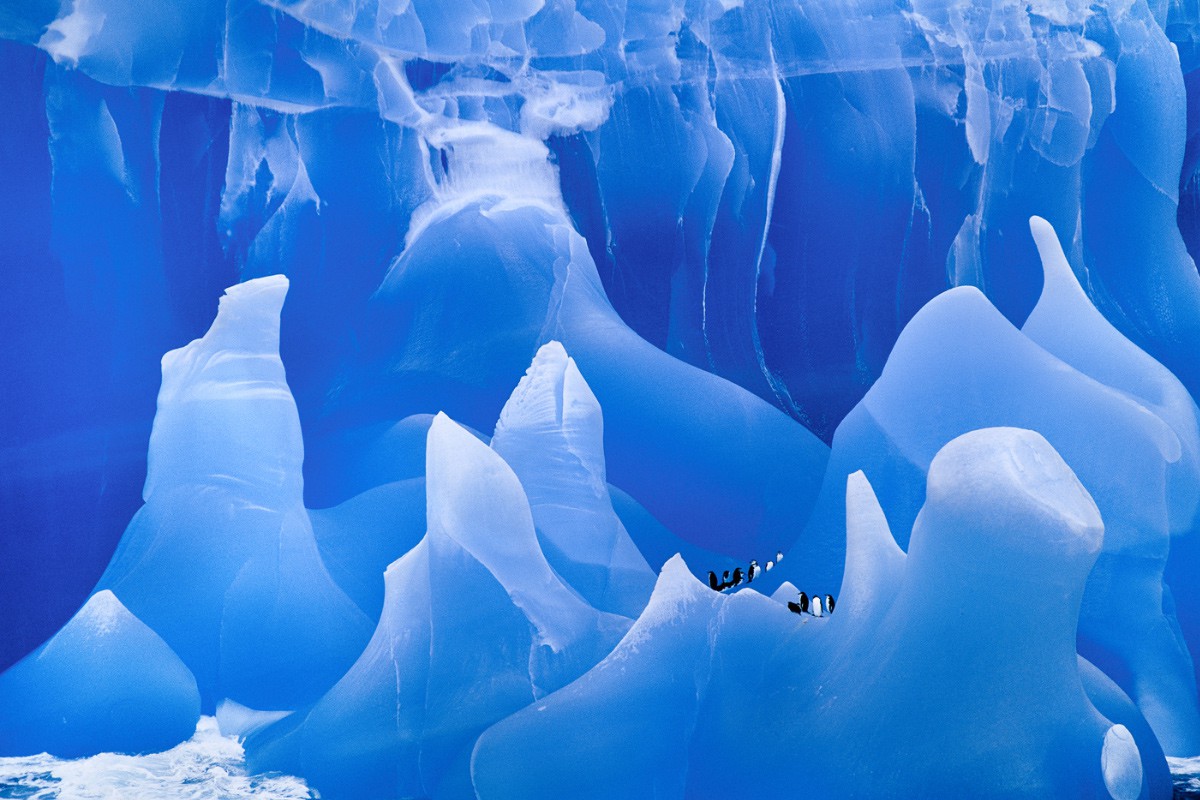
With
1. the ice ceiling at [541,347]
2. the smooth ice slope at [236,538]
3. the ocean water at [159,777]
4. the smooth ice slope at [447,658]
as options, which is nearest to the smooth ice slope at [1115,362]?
the ice ceiling at [541,347]

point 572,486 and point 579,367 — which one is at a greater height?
point 579,367

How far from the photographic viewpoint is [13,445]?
18.0ft

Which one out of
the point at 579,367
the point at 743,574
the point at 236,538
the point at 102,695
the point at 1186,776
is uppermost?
the point at 579,367

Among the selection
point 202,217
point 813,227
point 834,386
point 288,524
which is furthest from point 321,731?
point 813,227

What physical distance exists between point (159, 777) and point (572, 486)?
2.11m

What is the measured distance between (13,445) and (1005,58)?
5139mm

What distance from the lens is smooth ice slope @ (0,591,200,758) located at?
521 centimetres

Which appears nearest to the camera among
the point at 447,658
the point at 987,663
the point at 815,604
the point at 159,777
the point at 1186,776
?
the point at 987,663

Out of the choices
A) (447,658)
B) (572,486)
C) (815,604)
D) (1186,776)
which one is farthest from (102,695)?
(1186,776)

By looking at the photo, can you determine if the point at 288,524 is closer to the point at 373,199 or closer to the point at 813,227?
the point at 373,199

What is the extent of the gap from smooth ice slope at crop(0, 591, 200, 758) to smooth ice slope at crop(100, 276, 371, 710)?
0.34ft

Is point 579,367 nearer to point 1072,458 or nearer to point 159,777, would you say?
point 1072,458

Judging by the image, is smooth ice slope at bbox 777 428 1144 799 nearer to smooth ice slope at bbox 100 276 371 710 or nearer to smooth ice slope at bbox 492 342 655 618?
smooth ice slope at bbox 492 342 655 618

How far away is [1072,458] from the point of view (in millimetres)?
5422
